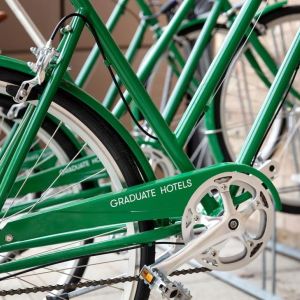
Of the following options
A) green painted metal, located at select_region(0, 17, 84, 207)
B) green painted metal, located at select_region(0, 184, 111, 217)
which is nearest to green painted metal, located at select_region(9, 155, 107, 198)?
green painted metal, located at select_region(0, 184, 111, 217)

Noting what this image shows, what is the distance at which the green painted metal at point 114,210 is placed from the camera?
1112 millimetres

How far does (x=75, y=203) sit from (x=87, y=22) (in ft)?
1.25

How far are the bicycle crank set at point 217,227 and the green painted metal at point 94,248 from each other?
5 cm

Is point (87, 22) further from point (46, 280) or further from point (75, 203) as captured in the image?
point (46, 280)

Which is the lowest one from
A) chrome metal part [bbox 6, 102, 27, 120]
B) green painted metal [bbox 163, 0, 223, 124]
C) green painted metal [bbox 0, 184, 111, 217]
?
green painted metal [bbox 0, 184, 111, 217]

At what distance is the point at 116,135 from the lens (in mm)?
1127

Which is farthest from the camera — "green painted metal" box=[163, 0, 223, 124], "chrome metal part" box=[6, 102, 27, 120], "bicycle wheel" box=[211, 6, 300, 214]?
"bicycle wheel" box=[211, 6, 300, 214]

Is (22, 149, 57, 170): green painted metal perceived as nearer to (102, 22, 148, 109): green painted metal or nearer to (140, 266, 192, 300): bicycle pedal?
(102, 22, 148, 109): green painted metal

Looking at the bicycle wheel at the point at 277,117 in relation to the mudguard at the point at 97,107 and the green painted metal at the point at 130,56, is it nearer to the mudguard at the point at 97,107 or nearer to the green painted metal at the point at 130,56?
the green painted metal at the point at 130,56

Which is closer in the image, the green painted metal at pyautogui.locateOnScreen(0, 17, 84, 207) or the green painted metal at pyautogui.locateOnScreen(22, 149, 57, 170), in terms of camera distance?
the green painted metal at pyautogui.locateOnScreen(0, 17, 84, 207)

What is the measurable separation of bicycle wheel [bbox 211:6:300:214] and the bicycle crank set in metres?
0.32

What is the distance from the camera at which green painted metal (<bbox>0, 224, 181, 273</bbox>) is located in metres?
1.10

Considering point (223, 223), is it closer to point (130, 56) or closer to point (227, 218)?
point (227, 218)

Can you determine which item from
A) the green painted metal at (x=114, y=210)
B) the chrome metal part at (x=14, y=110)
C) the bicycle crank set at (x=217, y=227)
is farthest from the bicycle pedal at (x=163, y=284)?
the chrome metal part at (x=14, y=110)
